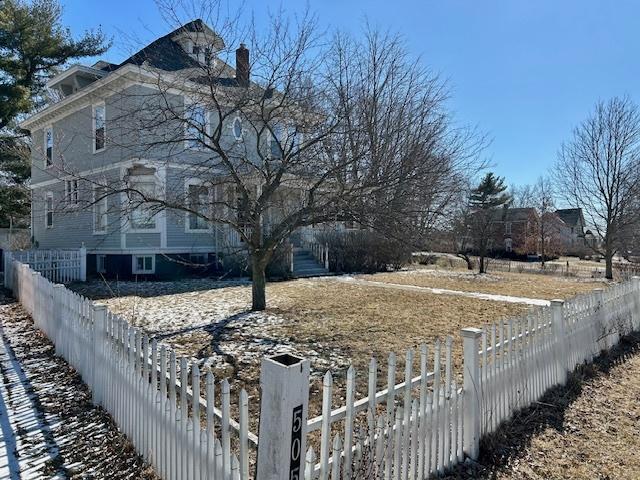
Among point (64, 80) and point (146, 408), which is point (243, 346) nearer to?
point (146, 408)

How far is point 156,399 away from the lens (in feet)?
9.71

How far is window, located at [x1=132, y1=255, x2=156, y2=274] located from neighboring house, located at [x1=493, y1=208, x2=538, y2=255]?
35411 millimetres

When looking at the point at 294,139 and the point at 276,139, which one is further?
the point at 294,139

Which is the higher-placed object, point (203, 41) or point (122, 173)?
point (203, 41)

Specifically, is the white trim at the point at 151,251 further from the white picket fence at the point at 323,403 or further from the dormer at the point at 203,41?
the white picket fence at the point at 323,403

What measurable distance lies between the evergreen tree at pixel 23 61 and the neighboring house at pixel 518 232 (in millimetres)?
38054

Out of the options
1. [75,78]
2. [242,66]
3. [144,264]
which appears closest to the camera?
[242,66]

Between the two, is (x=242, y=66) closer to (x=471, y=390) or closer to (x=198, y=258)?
(x=471, y=390)

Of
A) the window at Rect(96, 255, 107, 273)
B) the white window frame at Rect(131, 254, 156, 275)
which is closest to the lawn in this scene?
the white window frame at Rect(131, 254, 156, 275)

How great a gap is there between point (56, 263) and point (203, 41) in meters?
10.1

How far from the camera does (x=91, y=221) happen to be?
16.5 m

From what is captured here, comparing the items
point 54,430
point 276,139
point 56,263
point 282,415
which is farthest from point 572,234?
point 282,415

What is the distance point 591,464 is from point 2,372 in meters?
6.71

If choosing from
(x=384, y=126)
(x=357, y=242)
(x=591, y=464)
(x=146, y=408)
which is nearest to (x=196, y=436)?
(x=146, y=408)
